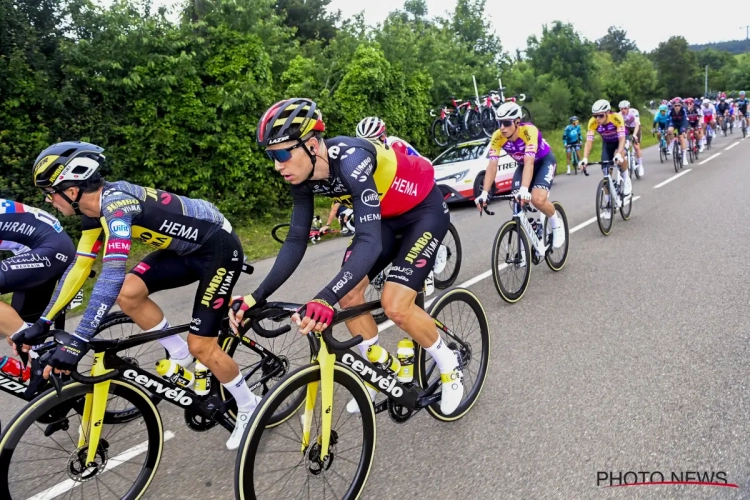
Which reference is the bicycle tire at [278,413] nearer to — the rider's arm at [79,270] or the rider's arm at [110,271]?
the rider's arm at [110,271]

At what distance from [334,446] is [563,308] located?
136 inches

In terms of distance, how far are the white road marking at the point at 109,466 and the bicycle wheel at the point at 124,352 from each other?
188 mm

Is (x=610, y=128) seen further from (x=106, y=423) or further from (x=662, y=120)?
(x=106, y=423)

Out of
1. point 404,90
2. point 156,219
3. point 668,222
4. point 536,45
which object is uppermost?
point 536,45

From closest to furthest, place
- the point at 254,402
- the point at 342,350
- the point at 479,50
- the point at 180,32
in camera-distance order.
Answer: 1. the point at 342,350
2. the point at 254,402
3. the point at 180,32
4. the point at 479,50

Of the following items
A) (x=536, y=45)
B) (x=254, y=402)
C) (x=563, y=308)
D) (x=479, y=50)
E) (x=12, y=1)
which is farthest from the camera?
(x=536, y=45)

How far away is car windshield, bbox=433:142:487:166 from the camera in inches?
521

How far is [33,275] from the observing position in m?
3.82

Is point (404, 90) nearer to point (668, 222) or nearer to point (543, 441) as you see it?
point (668, 222)

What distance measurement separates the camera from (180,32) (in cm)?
1070

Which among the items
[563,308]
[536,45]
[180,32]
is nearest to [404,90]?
[180,32]

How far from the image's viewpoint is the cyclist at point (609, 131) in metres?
8.70

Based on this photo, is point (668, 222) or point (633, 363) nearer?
point (633, 363)
